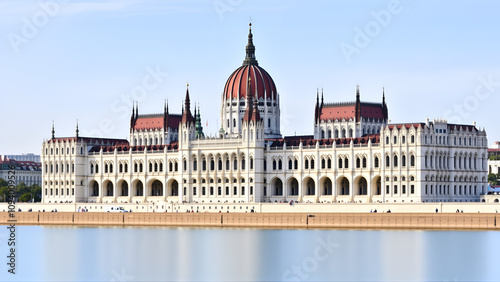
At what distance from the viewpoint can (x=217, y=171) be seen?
168m

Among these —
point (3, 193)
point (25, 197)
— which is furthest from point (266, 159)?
point (3, 193)

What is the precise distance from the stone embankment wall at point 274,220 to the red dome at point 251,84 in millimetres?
33115

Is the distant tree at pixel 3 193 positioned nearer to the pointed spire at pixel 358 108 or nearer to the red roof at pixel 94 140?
the red roof at pixel 94 140

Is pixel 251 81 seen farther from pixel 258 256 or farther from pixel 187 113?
pixel 258 256

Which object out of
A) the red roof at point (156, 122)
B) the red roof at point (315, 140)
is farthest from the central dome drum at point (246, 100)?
the red roof at point (156, 122)

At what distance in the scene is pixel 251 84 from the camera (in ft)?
585

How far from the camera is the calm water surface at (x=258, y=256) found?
8512 centimetres

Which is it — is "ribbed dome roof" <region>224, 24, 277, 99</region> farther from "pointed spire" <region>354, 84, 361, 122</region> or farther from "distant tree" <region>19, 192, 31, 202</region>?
"distant tree" <region>19, 192, 31, 202</region>

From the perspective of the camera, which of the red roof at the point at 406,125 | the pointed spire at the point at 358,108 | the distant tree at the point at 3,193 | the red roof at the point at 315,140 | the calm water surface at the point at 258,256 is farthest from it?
the distant tree at the point at 3,193

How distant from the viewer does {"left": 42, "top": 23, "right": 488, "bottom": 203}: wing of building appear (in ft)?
500

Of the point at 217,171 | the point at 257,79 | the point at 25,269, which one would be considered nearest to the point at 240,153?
the point at 217,171

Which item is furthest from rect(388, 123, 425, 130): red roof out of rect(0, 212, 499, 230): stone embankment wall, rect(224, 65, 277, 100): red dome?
rect(224, 65, 277, 100): red dome

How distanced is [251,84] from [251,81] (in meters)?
0.52

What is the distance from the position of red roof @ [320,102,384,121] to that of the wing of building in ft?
0.60
